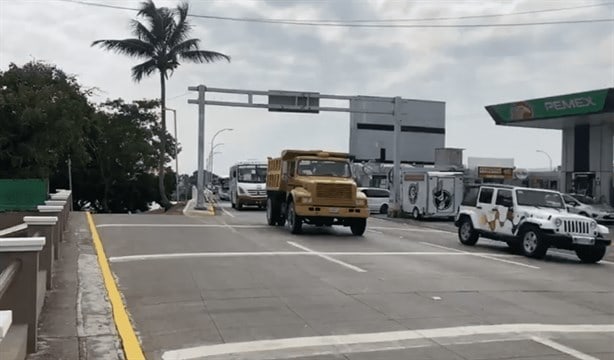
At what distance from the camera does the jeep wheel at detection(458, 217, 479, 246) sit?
19000 millimetres

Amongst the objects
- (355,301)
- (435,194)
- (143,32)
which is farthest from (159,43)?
(355,301)

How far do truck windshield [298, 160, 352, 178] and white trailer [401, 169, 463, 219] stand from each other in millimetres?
12309

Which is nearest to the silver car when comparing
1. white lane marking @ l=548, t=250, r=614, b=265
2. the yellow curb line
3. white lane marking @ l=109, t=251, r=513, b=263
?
white lane marking @ l=548, t=250, r=614, b=265

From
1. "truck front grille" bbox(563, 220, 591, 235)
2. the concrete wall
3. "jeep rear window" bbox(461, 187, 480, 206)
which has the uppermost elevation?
the concrete wall

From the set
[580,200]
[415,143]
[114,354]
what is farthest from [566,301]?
[415,143]

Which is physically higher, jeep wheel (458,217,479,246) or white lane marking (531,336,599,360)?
jeep wheel (458,217,479,246)

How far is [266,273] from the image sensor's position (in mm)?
11758

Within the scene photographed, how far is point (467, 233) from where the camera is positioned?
19.3 m

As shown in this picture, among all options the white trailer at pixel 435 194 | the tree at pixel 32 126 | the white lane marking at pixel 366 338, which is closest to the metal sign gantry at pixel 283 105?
the white trailer at pixel 435 194

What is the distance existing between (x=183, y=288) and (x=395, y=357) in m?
4.49

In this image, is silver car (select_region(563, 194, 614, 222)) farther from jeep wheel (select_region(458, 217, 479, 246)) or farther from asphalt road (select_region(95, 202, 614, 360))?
asphalt road (select_region(95, 202, 614, 360))

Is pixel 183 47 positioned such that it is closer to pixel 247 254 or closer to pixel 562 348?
pixel 247 254

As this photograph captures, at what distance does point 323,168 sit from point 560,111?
57.0 feet

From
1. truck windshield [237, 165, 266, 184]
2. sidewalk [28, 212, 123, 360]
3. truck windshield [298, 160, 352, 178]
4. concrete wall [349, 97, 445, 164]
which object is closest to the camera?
sidewalk [28, 212, 123, 360]
